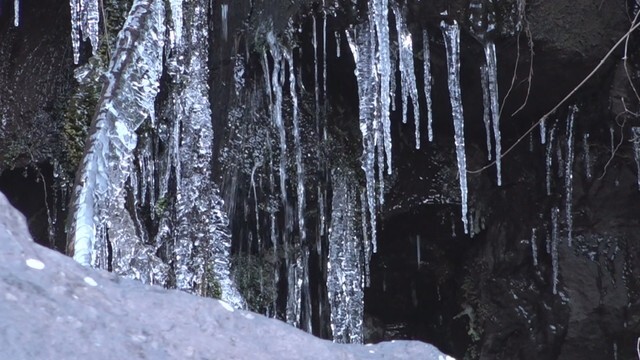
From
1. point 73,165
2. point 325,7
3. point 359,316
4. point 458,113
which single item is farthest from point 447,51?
point 73,165

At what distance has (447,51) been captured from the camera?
436cm

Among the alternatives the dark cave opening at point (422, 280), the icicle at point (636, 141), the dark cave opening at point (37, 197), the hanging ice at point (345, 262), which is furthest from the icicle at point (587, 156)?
the dark cave opening at point (37, 197)

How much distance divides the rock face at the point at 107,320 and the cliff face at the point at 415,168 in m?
2.49

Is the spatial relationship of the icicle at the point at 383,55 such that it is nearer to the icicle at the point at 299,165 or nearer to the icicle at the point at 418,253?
the icicle at the point at 299,165

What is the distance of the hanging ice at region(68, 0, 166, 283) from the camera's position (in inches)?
124

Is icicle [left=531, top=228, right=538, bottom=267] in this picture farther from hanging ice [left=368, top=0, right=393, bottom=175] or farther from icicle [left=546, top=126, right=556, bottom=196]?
hanging ice [left=368, top=0, right=393, bottom=175]

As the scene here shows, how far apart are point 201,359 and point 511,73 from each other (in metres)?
3.30

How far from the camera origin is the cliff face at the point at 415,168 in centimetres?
438

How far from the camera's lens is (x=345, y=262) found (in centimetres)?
484

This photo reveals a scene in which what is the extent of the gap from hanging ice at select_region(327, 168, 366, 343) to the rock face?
10.1 ft

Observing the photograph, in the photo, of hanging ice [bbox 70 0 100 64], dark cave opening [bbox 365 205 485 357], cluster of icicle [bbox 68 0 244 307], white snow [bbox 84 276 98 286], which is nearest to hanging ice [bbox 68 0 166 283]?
cluster of icicle [bbox 68 0 244 307]

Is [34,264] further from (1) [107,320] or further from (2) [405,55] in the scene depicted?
(2) [405,55]

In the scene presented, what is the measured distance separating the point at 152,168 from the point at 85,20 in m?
0.67

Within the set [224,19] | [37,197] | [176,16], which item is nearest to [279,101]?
[224,19]
